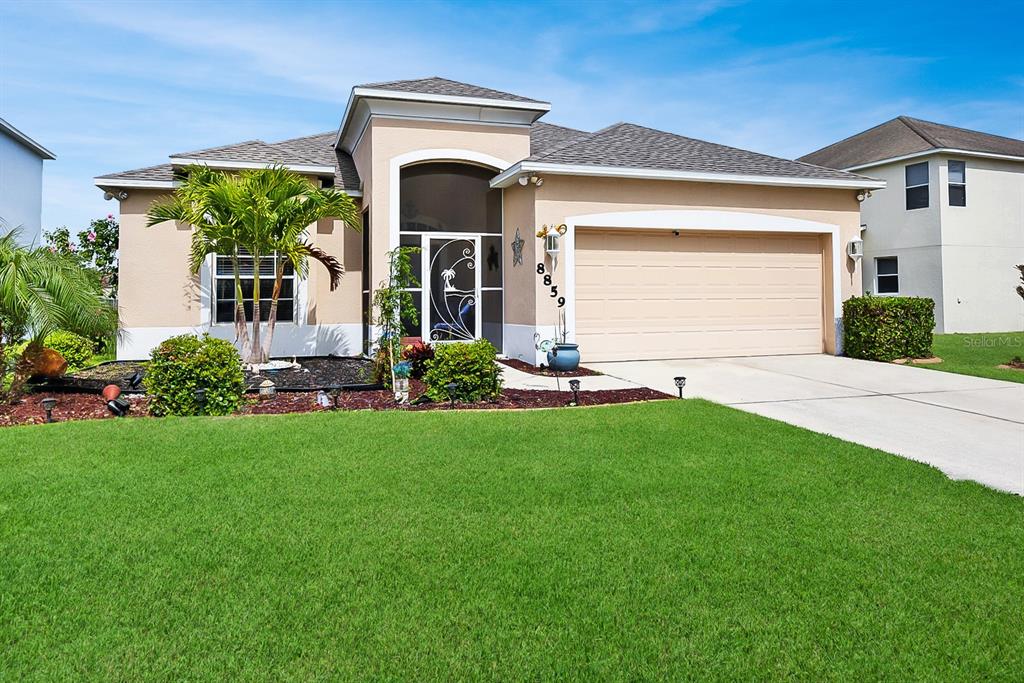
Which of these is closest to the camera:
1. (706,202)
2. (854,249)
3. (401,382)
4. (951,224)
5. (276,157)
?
(401,382)

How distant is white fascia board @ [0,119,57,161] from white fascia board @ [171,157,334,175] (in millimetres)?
10362

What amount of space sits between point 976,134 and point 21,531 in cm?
2822

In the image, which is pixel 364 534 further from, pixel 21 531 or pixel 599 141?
pixel 599 141

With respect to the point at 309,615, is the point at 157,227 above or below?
above

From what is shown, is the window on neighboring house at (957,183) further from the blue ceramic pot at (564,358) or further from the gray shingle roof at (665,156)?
the blue ceramic pot at (564,358)

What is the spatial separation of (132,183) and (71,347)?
335 centimetres

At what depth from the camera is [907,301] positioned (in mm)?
12375

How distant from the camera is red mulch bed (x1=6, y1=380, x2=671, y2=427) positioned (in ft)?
23.6

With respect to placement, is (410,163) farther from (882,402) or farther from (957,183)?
(957,183)

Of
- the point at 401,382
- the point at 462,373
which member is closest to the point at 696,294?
the point at 462,373

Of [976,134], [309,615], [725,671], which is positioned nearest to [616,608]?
[725,671]

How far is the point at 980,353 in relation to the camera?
1386cm

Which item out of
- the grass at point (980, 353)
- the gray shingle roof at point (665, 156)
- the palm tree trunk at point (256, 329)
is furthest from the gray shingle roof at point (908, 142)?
the palm tree trunk at point (256, 329)

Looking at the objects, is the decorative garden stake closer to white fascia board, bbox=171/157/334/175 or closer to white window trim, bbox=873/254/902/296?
white fascia board, bbox=171/157/334/175
